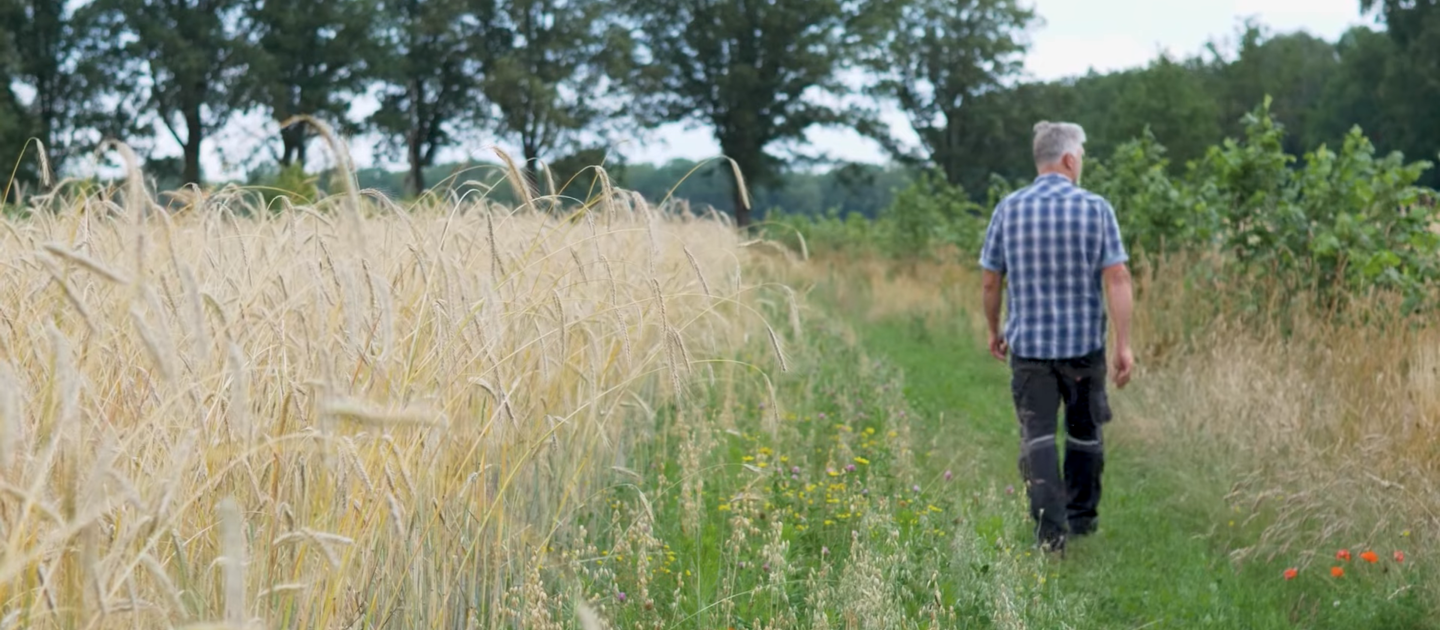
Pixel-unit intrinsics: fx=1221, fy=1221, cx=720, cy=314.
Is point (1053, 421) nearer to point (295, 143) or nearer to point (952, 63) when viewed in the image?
point (295, 143)

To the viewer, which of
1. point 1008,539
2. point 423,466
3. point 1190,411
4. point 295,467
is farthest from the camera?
point 1190,411

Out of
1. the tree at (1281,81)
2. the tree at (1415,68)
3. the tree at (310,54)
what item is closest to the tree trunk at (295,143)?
the tree at (310,54)

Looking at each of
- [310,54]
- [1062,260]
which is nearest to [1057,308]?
[1062,260]

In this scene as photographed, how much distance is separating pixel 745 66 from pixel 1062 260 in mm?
31935

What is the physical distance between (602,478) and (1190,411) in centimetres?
390

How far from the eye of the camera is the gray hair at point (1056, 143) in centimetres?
503

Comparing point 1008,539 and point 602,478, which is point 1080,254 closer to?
point 1008,539

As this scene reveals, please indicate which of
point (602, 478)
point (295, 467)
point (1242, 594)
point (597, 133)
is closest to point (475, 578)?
point (295, 467)

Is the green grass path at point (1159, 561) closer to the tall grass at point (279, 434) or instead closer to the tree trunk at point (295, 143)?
the tall grass at point (279, 434)

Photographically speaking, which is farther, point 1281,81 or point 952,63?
point 1281,81

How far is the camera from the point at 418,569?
271cm

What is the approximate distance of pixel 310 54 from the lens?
3369 centimetres

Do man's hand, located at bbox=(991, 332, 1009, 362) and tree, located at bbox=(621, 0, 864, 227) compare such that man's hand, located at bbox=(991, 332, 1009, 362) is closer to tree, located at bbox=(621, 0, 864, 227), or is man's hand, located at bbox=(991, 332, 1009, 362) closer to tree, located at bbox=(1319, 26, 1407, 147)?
tree, located at bbox=(621, 0, 864, 227)

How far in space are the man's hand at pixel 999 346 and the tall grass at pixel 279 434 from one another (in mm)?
2248
